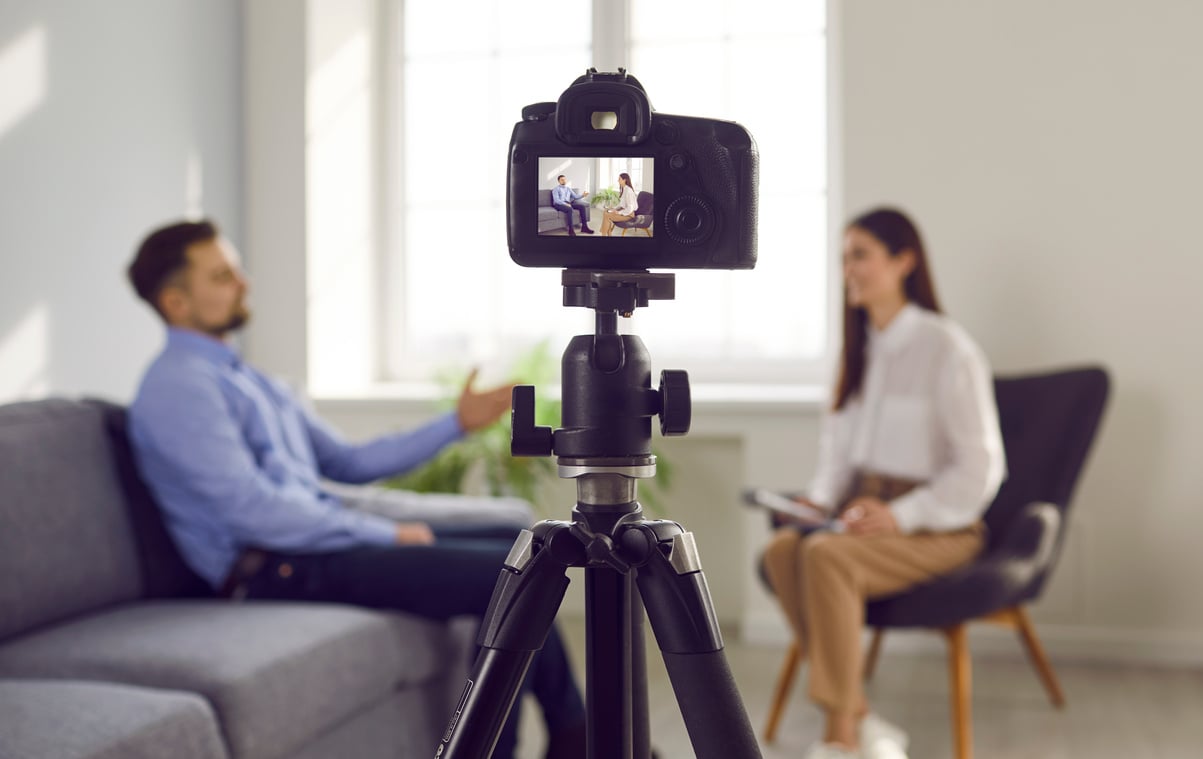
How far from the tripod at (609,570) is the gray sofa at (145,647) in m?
0.85

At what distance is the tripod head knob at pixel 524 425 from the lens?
0.98 meters

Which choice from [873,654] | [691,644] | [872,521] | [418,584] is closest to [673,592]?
[691,644]

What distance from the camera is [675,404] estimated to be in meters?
0.98

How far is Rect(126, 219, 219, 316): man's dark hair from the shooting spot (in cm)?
248

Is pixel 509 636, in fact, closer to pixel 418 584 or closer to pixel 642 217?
pixel 642 217

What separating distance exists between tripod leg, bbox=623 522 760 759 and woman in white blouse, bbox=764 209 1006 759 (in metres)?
1.59

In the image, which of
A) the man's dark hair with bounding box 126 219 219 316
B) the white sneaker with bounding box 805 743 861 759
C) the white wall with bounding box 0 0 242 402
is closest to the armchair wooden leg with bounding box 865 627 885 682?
the white sneaker with bounding box 805 743 861 759

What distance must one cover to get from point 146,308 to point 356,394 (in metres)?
0.78

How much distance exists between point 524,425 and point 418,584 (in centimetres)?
143

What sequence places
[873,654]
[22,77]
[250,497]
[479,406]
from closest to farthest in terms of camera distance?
1. [250,497]
2. [479,406]
3. [22,77]
4. [873,654]

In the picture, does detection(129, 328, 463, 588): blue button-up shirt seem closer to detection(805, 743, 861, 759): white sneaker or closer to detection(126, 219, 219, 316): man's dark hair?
detection(126, 219, 219, 316): man's dark hair

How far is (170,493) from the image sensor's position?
241cm

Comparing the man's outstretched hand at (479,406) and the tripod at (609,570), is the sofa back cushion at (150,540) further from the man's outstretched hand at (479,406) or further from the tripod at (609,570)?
the tripod at (609,570)

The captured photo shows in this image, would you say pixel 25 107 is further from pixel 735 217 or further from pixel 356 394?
pixel 735 217
